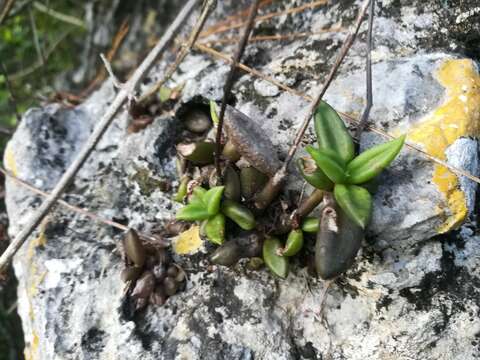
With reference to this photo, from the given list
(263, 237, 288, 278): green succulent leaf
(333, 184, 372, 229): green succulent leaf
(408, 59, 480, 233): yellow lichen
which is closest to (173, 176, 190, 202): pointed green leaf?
(263, 237, 288, 278): green succulent leaf

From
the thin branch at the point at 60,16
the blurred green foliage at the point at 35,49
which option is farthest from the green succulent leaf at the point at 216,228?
the thin branch at the point at 60,16

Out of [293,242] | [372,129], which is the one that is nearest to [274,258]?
[293,242]

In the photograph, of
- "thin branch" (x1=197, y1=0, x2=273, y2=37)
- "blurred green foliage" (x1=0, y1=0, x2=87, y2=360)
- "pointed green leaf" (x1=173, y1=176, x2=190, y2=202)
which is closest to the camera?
"pointed green leaf" (x1=173, y1=176, x2=190, y2=202)

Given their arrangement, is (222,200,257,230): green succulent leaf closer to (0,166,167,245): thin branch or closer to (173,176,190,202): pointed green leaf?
(173,176,190,202): pointed green leaf

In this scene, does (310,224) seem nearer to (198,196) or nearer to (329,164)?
(329,164)

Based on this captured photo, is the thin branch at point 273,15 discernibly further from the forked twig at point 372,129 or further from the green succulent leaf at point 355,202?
the green succulent leaf at point 355,202

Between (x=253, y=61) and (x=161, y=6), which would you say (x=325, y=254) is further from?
(x=161, y=6)
